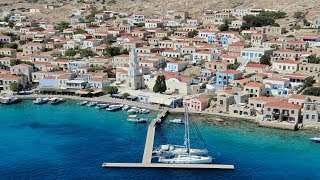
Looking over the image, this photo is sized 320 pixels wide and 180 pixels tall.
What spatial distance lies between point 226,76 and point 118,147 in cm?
2053

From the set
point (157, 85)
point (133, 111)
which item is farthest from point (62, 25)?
point (133, 111)

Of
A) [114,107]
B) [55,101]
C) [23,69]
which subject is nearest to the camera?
[114,107]

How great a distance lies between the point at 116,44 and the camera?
7350cm

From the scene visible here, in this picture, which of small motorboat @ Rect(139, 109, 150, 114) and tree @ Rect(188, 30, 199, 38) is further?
tree @ Rect(188, 30, 199, 38)

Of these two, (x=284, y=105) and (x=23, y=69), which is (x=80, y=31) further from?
(x=284, y=105)

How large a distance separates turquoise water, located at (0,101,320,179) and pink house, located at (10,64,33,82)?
1290 cm

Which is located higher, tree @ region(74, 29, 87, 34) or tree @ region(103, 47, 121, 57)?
tree @ region(74, 29, 87, 34)

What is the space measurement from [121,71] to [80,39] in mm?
21255

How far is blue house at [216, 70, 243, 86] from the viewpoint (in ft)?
170

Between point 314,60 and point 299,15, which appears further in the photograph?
point 299,15

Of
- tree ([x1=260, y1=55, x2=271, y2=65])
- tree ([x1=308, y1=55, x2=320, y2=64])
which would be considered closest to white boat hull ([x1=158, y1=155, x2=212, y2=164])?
tree ([x1=260, y1=55, x2=271, y2=65])

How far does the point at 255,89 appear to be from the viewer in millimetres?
47562

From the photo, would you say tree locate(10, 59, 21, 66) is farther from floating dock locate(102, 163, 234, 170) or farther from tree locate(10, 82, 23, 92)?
floating dock locate(102, 163, 234, 170)

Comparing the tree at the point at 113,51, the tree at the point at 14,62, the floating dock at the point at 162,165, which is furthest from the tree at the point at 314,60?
the tree at the point at 14,62
